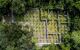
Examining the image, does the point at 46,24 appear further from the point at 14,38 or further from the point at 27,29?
the point at 14,38

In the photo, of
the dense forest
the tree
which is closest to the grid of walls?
the dense forest

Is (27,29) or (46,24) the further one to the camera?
(46,24)

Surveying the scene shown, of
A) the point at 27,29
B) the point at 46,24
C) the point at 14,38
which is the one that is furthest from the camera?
the point at 46,24

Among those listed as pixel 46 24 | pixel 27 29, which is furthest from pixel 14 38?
pixel 46 24

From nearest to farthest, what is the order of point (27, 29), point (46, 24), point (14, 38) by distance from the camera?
1. point (14, 38)
2. point (27, 29)
3. point (46, 24)

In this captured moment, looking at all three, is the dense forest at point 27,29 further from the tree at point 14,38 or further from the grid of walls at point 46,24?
the grid of walls at point 46,24

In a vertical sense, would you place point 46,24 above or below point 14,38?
above

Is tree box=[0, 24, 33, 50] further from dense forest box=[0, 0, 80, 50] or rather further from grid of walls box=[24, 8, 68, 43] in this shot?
grid of walls box=[24, 8, 68, 43]

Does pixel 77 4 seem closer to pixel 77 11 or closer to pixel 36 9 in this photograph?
pixel 77 11
